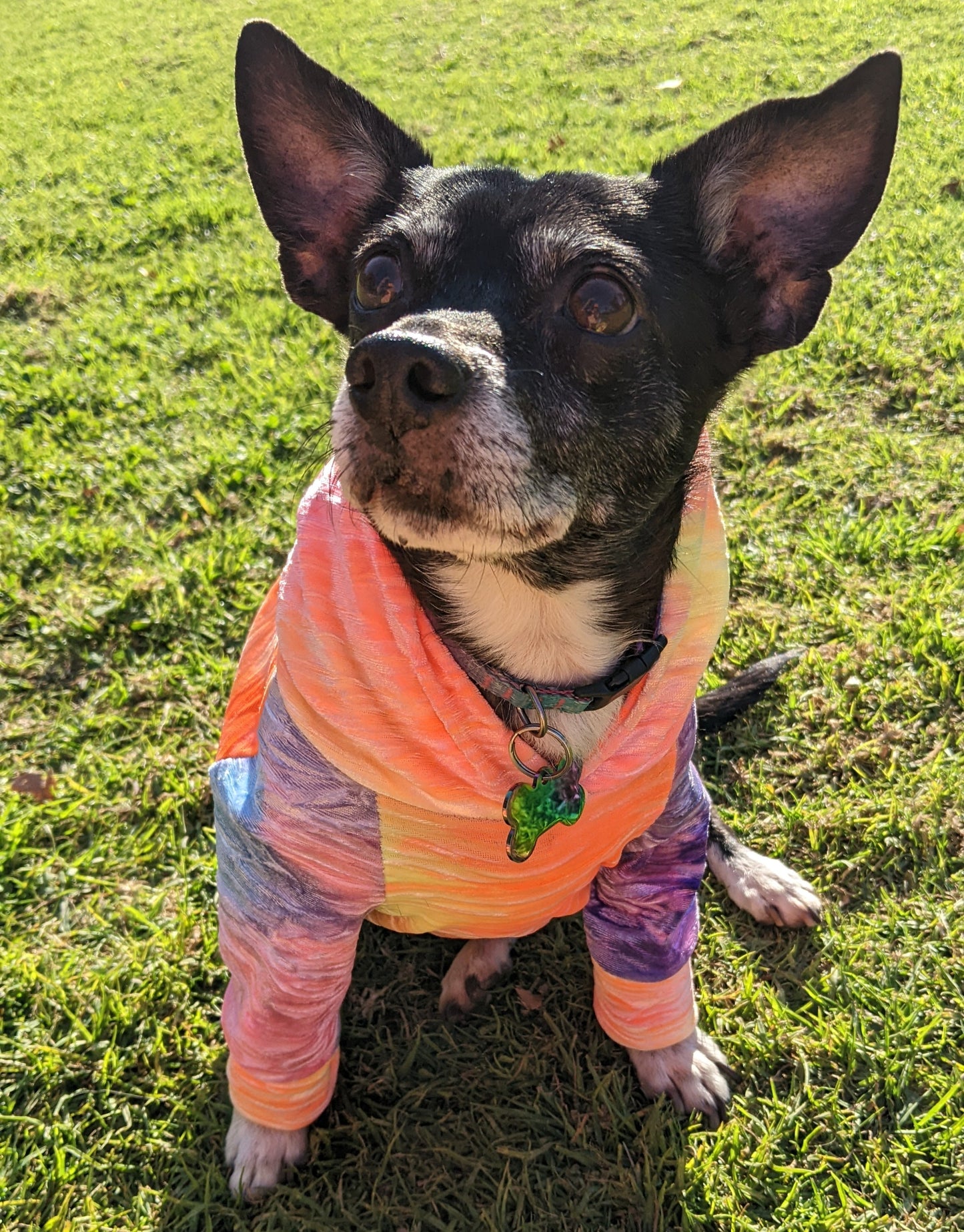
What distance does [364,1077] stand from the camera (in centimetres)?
250

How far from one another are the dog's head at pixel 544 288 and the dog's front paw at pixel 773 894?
1260 millimetres

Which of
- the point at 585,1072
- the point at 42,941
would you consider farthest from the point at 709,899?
the point at 42,941

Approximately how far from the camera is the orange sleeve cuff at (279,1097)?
2.16m

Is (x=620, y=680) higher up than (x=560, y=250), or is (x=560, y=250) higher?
(x=560, y=250)

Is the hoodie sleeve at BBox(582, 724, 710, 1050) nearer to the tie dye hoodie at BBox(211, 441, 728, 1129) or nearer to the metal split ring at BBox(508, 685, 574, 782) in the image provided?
the tie dye hoodie at BBox(211, 441, 728, 1129)

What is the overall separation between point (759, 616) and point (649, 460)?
182 centimetres

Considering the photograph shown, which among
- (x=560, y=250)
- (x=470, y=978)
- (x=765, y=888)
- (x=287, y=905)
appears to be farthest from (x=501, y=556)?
(x=765, y=888)

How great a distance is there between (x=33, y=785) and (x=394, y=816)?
1858 millimetres

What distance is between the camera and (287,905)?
1948mm

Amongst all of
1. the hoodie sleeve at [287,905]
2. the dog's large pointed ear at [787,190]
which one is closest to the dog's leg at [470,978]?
the hoodie sleeve at [287,905]

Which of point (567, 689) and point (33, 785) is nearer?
point (567, 689)

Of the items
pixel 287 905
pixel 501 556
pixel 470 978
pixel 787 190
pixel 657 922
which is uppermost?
pixel 787 190

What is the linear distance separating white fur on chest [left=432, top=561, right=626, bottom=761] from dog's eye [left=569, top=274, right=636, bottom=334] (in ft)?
1.80

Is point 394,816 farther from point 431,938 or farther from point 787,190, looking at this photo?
point 787,190
